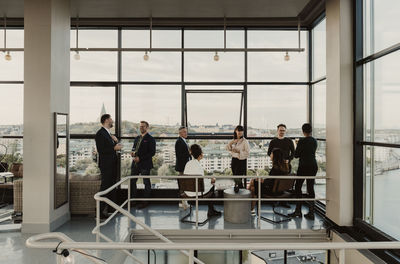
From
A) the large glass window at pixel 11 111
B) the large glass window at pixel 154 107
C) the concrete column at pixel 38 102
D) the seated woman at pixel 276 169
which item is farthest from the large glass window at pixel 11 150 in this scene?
the seated woman at pixel 276 169

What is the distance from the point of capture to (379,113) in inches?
159

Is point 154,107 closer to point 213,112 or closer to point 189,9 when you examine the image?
point 213,112

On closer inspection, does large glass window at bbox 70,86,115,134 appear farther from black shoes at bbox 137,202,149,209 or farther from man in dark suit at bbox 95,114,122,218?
black shoes at bbox 137,202,149,209

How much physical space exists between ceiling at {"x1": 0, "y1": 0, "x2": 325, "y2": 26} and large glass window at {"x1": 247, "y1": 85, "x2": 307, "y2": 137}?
5.01 ft

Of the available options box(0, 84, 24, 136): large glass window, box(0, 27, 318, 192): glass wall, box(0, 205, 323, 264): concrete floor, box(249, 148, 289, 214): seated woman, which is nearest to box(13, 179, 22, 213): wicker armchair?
box(0, 205, 323, 264): concrete floor

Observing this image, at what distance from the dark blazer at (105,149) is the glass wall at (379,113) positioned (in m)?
4.10

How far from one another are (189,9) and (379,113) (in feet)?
13.0

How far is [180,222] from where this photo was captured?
5.17 meters

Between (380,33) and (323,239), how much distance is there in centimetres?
319

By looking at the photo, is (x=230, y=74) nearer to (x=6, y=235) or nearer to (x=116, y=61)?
(x=116, y=61)

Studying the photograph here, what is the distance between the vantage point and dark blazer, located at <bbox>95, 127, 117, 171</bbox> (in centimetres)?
532

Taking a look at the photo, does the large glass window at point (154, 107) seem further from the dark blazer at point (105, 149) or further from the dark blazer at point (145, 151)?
the dark blazer at point (105, 149)

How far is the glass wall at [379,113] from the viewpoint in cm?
363

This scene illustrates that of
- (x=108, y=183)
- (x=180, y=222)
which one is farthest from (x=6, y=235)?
(x=180, y=222)
